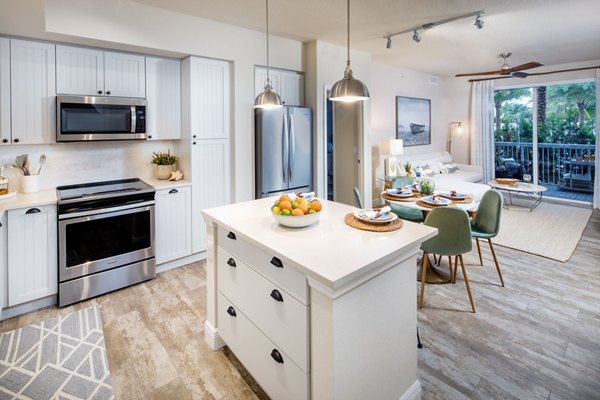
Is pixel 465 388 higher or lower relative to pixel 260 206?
lower

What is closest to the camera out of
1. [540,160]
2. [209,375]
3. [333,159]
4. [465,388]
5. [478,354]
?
[465,388]

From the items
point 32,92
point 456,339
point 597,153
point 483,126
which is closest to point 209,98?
point 32,92

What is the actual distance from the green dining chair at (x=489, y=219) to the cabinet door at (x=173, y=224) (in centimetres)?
295

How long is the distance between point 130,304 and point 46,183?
5.02 feet

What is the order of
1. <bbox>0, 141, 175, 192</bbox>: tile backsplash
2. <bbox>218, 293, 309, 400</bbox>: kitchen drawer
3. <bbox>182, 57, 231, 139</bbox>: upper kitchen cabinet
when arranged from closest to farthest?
<bbox>218, 293, 309, 400</bbox>: kitchen drawer < <bbox>0, 141, 175, 192</bbox>: tile backsplash < <bbox>182, 57, 231, 139</bbox>: upper kitchen cabinet

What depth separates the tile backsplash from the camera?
10.4 feet

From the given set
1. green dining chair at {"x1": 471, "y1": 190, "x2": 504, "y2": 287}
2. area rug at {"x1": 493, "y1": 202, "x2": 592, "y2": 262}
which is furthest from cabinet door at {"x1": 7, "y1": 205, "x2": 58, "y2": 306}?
area rug at {"x1": 493, "y1": 202, "x2": 592, "y2": 262}

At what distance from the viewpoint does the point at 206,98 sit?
12.3 feet

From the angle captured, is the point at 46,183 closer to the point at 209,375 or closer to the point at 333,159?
the point at 209,375

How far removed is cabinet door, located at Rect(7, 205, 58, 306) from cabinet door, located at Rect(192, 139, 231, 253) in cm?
132

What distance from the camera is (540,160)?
24.6ft

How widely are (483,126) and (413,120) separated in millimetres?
1931

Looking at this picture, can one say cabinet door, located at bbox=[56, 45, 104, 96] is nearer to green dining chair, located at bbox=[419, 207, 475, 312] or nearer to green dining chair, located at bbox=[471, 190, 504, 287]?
green dining chair, located at bbox=[419, 207, 475, 312]

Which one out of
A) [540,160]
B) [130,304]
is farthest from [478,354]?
[540,160]
